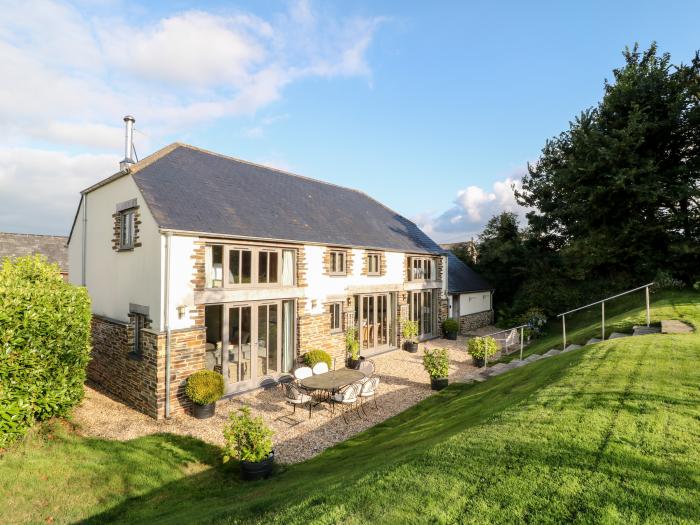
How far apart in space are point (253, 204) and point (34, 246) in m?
22.9

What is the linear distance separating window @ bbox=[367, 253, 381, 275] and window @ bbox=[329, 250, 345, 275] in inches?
77.3

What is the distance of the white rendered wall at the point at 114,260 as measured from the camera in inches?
428

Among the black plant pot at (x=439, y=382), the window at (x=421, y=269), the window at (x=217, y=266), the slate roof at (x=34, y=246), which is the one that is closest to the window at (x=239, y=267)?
the window at (x=217, y=266)

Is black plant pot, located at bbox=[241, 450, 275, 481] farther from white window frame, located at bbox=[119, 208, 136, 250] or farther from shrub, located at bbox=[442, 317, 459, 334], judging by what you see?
shrub, located at bbox=[442, 317, 459, 334]

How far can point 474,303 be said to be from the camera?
25.8 metres

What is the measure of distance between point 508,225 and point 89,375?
92.5 feet

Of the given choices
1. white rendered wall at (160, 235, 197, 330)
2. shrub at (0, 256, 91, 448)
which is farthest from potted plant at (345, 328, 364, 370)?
shrub at (0, 256, 91, 448)

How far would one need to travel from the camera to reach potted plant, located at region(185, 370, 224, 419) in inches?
401

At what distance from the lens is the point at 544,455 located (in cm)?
434

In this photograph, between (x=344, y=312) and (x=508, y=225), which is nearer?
(x=344, y=312)

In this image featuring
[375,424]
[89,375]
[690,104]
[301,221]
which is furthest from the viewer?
[690,104]

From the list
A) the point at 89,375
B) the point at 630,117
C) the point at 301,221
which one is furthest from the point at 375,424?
the point at 630,117

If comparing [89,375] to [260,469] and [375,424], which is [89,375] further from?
[375,424]

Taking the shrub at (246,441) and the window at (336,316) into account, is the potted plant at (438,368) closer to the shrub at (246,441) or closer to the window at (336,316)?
the window at (336,316)
